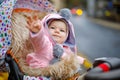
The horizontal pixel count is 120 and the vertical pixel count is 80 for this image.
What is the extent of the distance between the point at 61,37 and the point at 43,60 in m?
0.26

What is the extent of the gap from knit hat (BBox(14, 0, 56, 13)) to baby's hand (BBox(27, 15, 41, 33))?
0.11 metres

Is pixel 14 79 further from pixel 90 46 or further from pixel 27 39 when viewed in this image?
pixel 90 46

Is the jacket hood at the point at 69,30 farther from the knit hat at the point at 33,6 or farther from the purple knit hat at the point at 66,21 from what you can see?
the knit hat at the point at 33,6

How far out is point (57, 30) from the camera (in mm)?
2430

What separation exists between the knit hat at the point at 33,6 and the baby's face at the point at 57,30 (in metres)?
0.24

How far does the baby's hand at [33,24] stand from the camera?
7.18 feet

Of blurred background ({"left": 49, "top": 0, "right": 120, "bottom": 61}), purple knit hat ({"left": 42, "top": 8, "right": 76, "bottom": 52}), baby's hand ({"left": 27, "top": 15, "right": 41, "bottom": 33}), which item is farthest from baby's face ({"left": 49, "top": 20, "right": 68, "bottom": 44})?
blurred background ({"left": 49, "top": 0, "right": 120, "bottom": 61})

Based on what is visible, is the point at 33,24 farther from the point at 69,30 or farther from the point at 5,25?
the point at 69,30

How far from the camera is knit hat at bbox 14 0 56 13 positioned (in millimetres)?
2514

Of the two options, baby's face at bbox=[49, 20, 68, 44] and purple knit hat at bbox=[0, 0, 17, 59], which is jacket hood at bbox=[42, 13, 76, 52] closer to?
baby's face at bbox=[49, 20, 68, 44]

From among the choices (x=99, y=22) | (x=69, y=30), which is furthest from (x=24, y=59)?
(x=99, y=22)

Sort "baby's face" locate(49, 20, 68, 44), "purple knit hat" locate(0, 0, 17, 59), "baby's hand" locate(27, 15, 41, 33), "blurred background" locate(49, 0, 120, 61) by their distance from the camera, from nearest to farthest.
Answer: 1. "baby's hand" locate(27, 15, 41, 33)
2. "purple knit hat" locate(0, 0, 17, 59)
3. "baby's face" locate(49, 20, 68, 44)
4. "blurred background" locate(49, 0, 120, 61)

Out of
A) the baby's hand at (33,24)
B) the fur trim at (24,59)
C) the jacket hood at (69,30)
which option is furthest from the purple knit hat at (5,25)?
the jacket hood at (69,30)

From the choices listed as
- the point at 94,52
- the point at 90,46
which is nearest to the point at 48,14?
the point at 94,52
